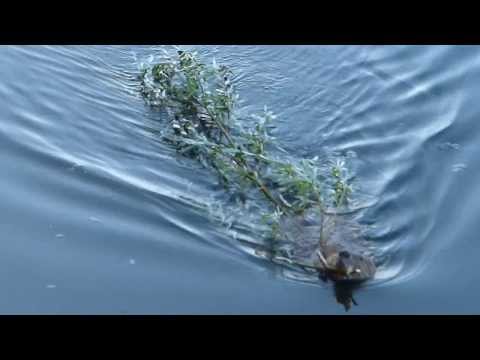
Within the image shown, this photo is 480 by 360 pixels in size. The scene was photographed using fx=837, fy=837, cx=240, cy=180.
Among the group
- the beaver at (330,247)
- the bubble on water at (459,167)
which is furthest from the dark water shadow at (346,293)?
the bubble on water at (459,167)

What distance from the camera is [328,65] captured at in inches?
339

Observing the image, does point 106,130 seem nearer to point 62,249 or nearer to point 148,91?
point 148,91

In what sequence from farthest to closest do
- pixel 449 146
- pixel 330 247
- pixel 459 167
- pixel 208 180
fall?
pixel 449 146 < pixel 459 167 < pixel 208 180 < pixel 330 247

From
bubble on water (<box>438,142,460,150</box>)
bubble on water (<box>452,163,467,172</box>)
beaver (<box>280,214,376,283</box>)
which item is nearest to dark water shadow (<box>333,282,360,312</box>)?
beaver (<box>280,214,376,283</box>)

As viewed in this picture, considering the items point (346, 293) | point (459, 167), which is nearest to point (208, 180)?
point (346, 293)

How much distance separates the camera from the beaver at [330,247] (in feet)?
18.1

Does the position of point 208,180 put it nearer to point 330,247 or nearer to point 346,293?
point 330,247

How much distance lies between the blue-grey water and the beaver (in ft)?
0.40

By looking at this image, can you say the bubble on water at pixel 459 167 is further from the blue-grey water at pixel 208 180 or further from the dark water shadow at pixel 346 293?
the dark water shadow at pixel 346 293

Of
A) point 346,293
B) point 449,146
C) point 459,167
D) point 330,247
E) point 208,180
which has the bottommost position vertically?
point 346,293

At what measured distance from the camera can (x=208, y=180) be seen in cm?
664

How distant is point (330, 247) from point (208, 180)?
4.50 ft

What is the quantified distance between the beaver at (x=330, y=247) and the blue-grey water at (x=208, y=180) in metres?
0.12

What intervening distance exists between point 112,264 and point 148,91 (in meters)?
2.59
